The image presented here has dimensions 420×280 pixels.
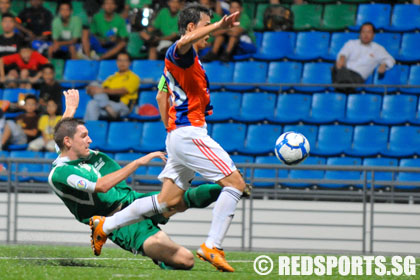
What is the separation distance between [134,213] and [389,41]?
8658 mm

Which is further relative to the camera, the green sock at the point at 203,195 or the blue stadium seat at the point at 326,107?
the blue stadium seat at the point at 326,107

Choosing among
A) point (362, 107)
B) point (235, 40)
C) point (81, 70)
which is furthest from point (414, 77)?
point (81, 70)

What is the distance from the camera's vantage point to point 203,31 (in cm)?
571

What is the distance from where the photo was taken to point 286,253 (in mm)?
8938

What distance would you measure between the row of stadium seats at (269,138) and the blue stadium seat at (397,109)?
0.19 m

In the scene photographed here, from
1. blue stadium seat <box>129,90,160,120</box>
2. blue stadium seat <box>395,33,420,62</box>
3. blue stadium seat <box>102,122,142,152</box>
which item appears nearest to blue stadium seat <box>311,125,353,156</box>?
blue stadium seat <box>395,33,420,62</box>

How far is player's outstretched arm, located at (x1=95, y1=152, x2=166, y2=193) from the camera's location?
5980mm

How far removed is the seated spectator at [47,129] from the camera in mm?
13156

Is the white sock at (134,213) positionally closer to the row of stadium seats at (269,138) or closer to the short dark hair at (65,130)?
the short dark hair at (65,130)

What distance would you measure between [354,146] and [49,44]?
599 centimetres

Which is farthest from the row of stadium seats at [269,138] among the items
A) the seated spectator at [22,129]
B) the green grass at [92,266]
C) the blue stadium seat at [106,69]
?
the green grass at [92,266]

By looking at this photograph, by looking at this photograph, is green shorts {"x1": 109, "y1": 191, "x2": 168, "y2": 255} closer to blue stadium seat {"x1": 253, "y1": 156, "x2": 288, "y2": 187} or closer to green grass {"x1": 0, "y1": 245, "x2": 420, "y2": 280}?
green grass {"x1": 0, "y1": 245, "x2": 420, "y2": 280}

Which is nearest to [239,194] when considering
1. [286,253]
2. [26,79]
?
[286,253]

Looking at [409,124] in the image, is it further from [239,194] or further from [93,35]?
[239,194]
